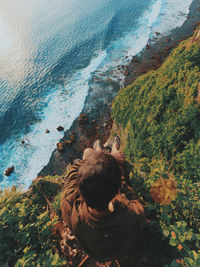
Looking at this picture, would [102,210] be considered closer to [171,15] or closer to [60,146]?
[60,146]

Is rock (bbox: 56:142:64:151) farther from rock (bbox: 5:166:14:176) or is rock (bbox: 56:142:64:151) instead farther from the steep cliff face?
the steep cliff face

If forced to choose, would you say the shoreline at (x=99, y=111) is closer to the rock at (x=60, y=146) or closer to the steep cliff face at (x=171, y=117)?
the rock at (x=60, y=146)

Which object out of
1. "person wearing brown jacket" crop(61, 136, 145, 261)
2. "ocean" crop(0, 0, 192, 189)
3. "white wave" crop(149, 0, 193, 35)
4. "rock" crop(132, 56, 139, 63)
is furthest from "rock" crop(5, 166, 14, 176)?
"white wave" crop(149, 0, 193, 35)

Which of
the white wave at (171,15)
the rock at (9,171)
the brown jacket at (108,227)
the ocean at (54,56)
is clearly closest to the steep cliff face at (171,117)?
the brown jacket at (108,227)

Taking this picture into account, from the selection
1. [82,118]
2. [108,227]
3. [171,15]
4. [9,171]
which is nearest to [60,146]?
[82,118]

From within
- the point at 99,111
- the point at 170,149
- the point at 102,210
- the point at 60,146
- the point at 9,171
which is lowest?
the point at 99,111
